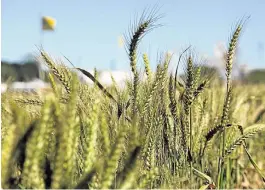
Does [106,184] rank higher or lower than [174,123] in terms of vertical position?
lower

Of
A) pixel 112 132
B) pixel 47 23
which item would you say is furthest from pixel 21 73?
pixel 112 132

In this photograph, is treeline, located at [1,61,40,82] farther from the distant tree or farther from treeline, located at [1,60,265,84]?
the distant tree

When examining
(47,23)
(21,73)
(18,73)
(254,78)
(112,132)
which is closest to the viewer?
(112,132)

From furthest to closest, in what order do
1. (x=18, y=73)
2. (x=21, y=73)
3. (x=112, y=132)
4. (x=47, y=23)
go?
1. (x=47, y=23)
2. (x=18, y=73)
3. (x=21, y=73)
4. (x=112, y=132)

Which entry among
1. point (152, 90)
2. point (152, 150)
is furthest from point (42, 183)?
point (152, 90)

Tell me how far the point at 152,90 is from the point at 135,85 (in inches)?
2.3

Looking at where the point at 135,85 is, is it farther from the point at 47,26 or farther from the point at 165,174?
the point at 47,26

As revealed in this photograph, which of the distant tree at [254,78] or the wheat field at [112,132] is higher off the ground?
the distant tree at [254,78]

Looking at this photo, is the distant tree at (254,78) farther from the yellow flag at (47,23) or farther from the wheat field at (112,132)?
the wheat field at (112,132)

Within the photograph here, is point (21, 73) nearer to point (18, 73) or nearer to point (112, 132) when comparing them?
point (18, 73)

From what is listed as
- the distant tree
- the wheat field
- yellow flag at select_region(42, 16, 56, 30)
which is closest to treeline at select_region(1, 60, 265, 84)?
the distant tree

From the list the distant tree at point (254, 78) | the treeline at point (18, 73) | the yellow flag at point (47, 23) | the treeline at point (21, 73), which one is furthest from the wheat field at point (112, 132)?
the yellow flag at point (47, 23)

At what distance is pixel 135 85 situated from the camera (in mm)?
1793

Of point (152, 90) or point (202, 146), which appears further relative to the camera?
point (202, 146)
